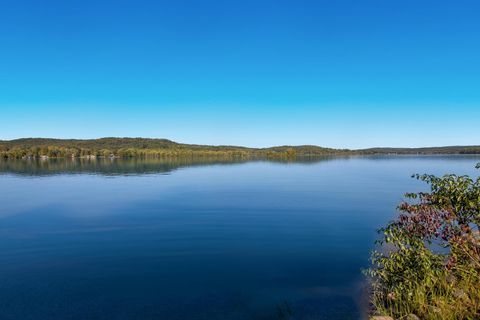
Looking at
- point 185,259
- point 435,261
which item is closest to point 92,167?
point 185,259

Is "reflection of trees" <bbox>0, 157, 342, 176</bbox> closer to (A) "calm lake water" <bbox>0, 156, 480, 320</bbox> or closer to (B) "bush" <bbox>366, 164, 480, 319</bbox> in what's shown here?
(A) "calm lake water" <bbox>0, 156, 480, 320</bbox>

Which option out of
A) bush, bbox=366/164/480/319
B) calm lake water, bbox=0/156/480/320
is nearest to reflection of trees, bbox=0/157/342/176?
calm lake water, bbox=0/156/480/320

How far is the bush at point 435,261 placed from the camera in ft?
29.9

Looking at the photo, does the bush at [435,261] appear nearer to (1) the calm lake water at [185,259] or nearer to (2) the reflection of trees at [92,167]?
(1) the calm lake water at [185,259]

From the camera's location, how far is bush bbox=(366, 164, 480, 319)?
358 inches

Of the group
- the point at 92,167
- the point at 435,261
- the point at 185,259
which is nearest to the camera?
the point at 435,261

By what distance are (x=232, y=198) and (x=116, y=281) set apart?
2526 cm

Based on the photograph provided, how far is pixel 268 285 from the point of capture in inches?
556

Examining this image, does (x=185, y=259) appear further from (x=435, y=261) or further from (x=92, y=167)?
(x=92, y=167)

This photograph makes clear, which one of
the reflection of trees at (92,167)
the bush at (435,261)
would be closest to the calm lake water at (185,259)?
the bush at (435,261)

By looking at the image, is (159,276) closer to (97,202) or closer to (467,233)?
(467,233)

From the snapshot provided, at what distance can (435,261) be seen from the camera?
1078 centimetres

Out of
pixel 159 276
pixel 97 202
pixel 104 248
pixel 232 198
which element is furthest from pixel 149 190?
pixel 159 276

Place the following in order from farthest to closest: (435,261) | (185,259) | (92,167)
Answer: (92,167) < (185,259) < (435,261)
